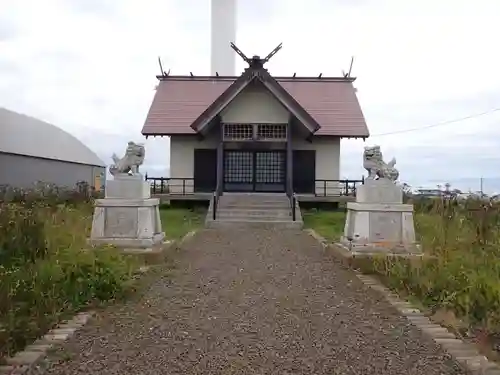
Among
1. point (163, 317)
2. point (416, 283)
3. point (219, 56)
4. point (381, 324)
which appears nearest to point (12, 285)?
point (163, 317)

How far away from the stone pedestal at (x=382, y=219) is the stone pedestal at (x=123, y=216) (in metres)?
4.15

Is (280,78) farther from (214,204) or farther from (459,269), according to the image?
(459,269)

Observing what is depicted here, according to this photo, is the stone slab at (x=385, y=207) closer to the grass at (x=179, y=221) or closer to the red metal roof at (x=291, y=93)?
the grass at (x=179, y=221)

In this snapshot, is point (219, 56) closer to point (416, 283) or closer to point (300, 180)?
point (300, 180)

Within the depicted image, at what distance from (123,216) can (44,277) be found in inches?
204

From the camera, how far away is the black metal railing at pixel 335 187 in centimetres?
2634

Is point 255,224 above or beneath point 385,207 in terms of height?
beneath

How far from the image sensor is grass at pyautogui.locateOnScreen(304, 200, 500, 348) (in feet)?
21.4

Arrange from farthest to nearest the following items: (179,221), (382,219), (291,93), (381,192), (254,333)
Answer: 1. (291,93)
2. (179,221)
3. (381,192)
4. (382,219)
5. (254,333)

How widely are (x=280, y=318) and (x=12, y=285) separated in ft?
9.53

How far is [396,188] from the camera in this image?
1209 centimetres

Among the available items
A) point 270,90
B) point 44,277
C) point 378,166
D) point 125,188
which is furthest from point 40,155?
point 44,277

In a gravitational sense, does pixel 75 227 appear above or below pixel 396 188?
below

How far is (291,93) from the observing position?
28766 millimetres
